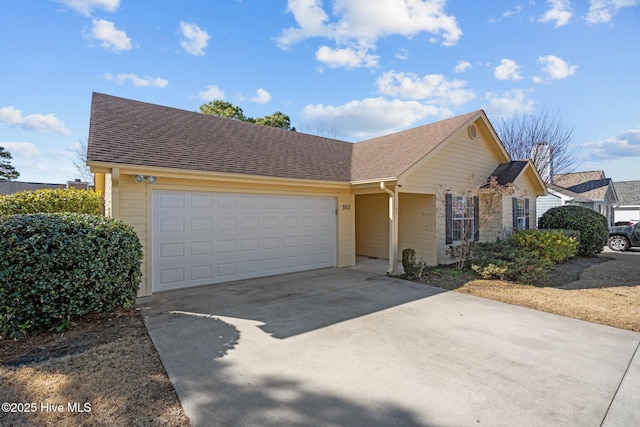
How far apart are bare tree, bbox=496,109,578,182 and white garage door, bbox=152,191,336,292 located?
22364 millimetres

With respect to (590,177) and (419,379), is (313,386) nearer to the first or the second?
(419,379)

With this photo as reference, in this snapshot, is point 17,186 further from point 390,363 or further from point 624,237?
point 624,237

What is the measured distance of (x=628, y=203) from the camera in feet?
91.4

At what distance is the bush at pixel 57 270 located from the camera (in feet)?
13.7

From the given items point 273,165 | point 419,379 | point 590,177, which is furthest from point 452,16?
point 590,177

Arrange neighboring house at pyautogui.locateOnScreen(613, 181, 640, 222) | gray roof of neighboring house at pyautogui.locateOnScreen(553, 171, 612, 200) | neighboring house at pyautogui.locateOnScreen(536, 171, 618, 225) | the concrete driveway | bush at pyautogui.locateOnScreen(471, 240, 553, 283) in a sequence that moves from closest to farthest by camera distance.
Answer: the concrete driveway, bush at pyautogui.locateOnScreen(471, 240, 553, 283), neighboring house at pyautogui.locateOnScreen(536, 171, 618, 225), gray roof of neighboring house at pyautogui.locateOnScreen(553, 171, 612, 200), neighboring house at pyautogui.locateOnScreen(613, 181, 640, 222)

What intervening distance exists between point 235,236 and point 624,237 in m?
18.0

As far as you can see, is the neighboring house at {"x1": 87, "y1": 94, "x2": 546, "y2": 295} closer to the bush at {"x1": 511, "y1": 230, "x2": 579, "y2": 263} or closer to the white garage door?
the white garage door

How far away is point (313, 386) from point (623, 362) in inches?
149

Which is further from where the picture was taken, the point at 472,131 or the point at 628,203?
the point at 628,203

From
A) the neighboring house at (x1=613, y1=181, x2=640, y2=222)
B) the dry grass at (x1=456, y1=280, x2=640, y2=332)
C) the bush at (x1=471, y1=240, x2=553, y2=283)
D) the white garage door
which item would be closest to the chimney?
the neighboring house at (x1=613, y1=181, x2=640, y2=222)

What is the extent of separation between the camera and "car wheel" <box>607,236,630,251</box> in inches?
582

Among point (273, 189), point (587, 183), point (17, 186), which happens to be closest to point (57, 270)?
point (273, 189)

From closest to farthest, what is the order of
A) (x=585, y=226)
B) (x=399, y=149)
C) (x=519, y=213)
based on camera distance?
(x=399, y=149), (x=585, y=226), (x=519, y=213)
